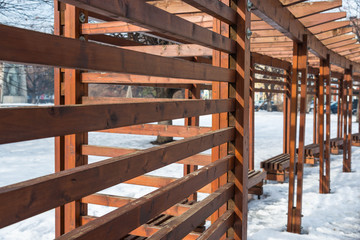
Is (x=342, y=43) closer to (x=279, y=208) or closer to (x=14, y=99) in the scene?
(x=279, y=208)

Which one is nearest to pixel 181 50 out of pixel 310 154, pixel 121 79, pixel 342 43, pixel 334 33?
pixel 121 79

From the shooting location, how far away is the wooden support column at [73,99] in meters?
3.55

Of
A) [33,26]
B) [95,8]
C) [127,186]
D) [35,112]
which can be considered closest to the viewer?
[35,112]

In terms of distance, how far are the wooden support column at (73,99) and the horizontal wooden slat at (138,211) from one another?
1.54m

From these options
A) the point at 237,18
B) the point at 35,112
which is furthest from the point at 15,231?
the point at 35,112

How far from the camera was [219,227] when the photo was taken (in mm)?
2750

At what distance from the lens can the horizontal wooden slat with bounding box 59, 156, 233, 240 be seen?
1.52 meters

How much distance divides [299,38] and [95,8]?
3826mm

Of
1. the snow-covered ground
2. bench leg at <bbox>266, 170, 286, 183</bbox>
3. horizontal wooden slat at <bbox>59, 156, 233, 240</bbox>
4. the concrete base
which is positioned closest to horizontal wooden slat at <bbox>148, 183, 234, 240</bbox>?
horizontal wooden slat at <bbox>59, 156, 233, 240</bbox>

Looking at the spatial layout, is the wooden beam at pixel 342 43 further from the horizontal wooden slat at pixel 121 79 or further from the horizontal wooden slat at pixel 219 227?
the horizontal wooden slat at pixel 219 227

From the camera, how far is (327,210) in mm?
5820

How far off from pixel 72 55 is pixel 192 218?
134 centimetres

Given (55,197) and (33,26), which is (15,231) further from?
(33,26)

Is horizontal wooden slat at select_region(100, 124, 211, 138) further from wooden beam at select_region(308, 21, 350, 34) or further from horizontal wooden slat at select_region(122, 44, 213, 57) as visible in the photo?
wooden beam at select_region(308, 21, 350, 34)
